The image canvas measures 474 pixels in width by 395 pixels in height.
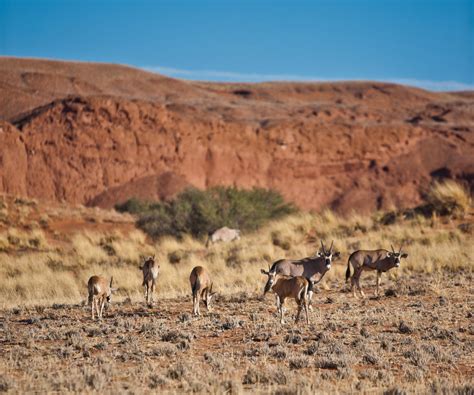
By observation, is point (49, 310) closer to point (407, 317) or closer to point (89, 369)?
point (89, 369)

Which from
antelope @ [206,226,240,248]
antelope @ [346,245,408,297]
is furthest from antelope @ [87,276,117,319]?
antelope @ [206,226,240,248]

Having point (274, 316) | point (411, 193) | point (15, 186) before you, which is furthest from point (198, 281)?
point (411, 193)

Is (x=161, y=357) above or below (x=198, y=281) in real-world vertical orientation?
below

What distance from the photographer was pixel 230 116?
6550cm

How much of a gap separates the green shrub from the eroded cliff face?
17.3 m

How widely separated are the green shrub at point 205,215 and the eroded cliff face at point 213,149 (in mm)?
17293

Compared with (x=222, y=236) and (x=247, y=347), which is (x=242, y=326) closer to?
(x=247, y=347)

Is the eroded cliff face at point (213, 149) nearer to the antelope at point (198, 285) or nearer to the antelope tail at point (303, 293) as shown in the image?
the antelope at point (198, 285)

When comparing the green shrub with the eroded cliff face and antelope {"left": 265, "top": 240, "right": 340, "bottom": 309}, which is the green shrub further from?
the eroded cliff face

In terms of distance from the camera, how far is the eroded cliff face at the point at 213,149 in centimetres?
5400

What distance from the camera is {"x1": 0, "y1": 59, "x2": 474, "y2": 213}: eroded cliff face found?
54.0 meters

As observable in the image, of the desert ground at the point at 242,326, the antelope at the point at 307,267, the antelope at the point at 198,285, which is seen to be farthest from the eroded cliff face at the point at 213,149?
the antelope at the point at 198,285

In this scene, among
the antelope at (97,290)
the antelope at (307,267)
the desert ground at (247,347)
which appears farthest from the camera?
the antelope at (307,267)

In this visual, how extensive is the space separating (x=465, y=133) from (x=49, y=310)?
57070mm
